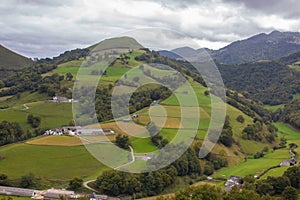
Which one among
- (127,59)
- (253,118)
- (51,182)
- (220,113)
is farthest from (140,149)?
(127,59)

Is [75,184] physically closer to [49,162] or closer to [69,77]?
[49,162]

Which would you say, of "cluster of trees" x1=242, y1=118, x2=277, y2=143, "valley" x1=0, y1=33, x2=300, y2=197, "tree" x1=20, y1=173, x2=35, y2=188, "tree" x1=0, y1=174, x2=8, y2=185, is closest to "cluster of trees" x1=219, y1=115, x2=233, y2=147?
A: "valley" x1=0, y1=33, x2=300, y2=197

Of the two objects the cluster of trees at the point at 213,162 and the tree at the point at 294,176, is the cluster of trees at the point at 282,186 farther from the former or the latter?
the cluster of trees at the point at 213,162

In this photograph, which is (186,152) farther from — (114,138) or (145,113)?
(145,113)

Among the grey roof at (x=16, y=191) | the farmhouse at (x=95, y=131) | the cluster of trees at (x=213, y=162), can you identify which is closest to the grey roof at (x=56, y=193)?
the grey roof at (x=16, y=191)

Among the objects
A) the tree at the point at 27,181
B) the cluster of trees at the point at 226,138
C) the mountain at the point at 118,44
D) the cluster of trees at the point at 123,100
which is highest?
the mountain at the point at 118,44

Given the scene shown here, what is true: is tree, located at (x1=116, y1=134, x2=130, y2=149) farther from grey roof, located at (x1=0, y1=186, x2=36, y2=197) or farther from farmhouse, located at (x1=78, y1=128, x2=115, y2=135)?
grey roof, located at (x1=0, y1=186, x2=36, y2=197)
